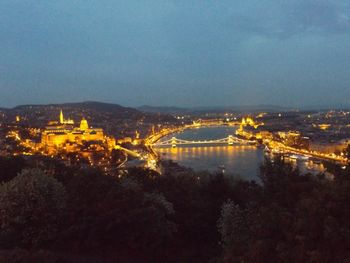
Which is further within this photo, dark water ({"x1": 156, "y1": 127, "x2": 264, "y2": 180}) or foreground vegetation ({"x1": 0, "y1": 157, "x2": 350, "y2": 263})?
dark water ({"x1": 156, "y1": 127, "x2": 264, "y2": 180})

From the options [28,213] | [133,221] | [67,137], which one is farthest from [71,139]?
[133,221]

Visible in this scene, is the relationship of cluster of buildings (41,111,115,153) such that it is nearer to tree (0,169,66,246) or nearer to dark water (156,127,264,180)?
dark water (156,127,264,180)

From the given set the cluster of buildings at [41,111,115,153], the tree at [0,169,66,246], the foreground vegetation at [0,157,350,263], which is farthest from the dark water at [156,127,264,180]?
the tree at [0,169,66,246]

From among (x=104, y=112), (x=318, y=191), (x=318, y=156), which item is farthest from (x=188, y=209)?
(x=104, y=112)

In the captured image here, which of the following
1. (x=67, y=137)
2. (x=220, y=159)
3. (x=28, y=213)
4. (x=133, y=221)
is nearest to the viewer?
(x=133, y=221)

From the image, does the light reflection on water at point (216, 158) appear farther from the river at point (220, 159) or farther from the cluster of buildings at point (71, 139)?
the cluster of buildings at point (71, 139)

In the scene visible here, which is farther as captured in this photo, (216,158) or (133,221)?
(216,158)

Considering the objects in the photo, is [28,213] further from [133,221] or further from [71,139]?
[71,139]

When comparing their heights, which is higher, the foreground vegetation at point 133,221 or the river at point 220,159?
the foreground vegetation at point 133,221

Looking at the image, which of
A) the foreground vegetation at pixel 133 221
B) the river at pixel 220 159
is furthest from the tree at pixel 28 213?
the river at pixel 220 159
